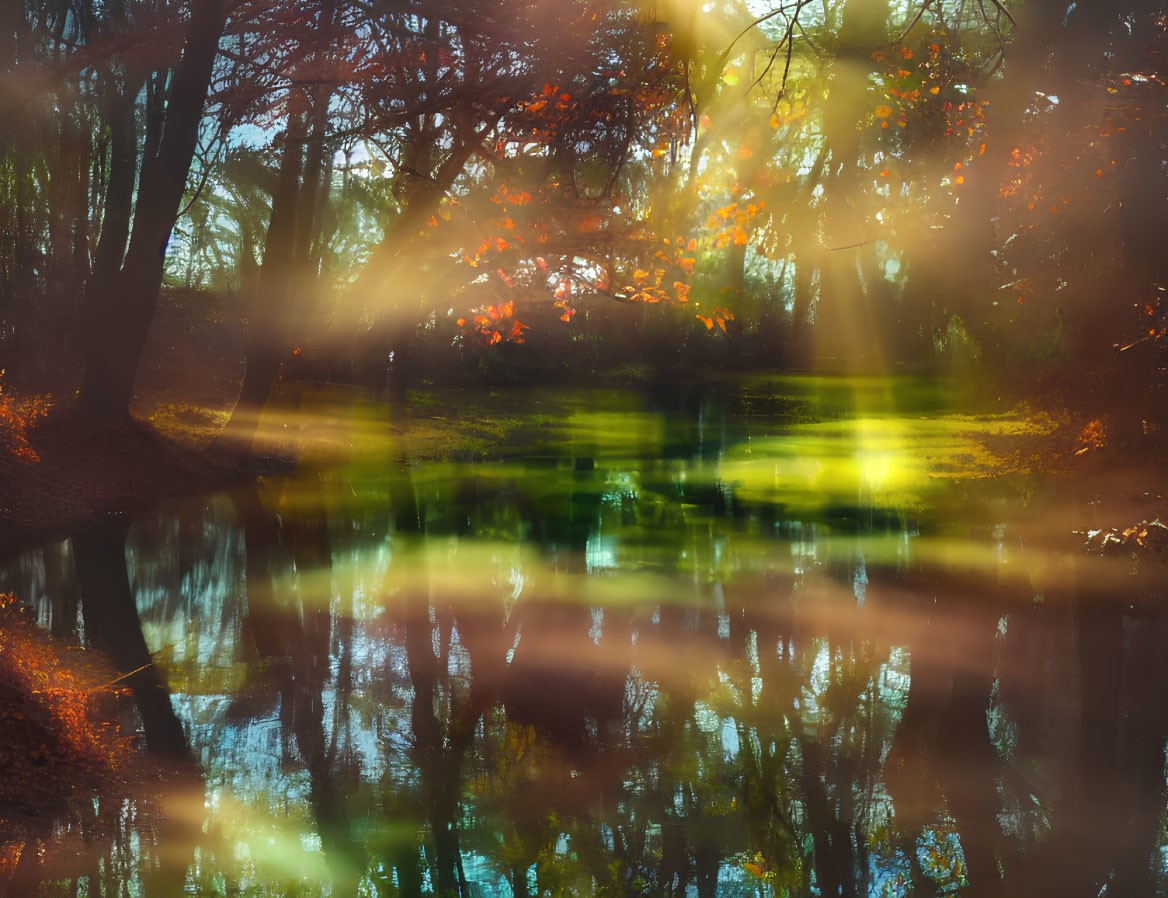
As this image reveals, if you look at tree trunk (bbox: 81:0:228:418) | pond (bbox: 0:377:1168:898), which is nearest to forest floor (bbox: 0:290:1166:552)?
tree trunk (bbox: 81:0:228:418)

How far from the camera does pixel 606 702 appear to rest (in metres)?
6.21

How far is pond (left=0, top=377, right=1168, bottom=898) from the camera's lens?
4281mm

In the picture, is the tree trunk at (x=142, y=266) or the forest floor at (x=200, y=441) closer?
the forest floor at (x=200, y=441)

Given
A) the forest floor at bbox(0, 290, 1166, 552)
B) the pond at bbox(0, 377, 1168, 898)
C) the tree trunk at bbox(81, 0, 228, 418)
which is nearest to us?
the pond at bbox(0, 377, 1168, 898)

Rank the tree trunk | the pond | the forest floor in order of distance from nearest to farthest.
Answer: the pond < the forest floor < the tree trunk

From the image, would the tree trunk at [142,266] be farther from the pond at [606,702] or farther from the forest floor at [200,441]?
the pond at [606,702]

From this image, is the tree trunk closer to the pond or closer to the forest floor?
the forest floor

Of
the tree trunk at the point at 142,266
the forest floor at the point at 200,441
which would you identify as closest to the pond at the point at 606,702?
the forest floor at the point at 200,441

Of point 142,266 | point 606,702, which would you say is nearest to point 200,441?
point 142,266

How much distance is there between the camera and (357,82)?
530 inches

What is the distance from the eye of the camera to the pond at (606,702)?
4.28 meters

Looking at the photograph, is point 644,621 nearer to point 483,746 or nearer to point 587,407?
point 483,746

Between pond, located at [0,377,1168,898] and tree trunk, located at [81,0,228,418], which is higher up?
tree trunk, located at [81,0,228,418]

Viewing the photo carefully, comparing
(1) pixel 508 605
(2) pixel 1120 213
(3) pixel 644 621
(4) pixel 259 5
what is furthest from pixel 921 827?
(4) pixel 259 5
